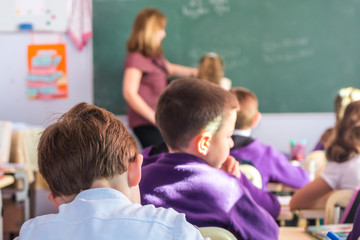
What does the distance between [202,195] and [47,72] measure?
13.5ft

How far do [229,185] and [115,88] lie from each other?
156 inches

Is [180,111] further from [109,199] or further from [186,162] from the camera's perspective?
[109,199]

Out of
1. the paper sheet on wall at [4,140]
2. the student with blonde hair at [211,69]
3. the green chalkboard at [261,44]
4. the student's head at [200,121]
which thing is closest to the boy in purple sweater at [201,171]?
the student's head at [200,121]

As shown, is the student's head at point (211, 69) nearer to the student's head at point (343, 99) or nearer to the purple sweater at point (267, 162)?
the student's head at point (343, 99)

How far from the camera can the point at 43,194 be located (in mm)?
5684

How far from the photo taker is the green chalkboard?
5531mm

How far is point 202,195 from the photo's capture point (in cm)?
171

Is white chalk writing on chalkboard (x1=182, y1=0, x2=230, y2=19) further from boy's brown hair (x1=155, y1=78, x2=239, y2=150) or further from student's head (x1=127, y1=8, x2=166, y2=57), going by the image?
boy's brown hair (x1=155, y1=78, x2=239, y2=150)

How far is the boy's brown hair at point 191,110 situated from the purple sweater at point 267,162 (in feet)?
2.96

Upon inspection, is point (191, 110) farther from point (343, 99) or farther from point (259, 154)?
point (343, 99)

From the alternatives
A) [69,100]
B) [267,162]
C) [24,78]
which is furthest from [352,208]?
[24,78]

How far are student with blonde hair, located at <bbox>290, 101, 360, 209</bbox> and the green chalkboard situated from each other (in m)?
3.00

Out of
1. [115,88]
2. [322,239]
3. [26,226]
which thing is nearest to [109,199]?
[26,226]

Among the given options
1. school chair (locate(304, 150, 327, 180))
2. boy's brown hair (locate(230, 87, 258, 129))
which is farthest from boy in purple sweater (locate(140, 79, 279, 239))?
A: school chair (locate(304, 150, 327, 180))
